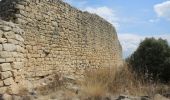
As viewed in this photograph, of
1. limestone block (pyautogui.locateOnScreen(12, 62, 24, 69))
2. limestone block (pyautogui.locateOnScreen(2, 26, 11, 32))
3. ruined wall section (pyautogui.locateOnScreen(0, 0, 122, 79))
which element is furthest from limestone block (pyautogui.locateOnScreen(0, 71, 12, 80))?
ruined wall section (pyautogui.locateOnScreen(0, 0, 122, 79))

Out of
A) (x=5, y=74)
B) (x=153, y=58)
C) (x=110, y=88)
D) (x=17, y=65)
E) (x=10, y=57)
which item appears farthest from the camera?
(x=153, y=58)

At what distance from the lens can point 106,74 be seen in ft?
44.0

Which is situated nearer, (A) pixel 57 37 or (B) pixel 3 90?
(B) pixel 3 90

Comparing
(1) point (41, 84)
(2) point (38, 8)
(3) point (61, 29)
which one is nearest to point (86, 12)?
(3) point (61, 29)

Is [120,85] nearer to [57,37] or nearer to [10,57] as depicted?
[57,37]

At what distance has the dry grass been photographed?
9.78 metres

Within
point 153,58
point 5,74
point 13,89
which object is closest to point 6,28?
point 5,74

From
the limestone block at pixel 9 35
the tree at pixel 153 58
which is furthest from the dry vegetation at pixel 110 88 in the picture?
the tree at pixel 153 58

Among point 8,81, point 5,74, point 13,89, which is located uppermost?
point 5,74

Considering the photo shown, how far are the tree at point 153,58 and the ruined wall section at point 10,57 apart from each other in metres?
7.06

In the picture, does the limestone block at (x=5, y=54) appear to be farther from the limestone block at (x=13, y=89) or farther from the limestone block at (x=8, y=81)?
the limestone block at (x=13, y=89)

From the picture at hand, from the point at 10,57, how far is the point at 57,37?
417 cm

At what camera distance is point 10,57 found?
27.8 feet

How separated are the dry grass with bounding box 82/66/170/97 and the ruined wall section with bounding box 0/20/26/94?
2.00 meters
